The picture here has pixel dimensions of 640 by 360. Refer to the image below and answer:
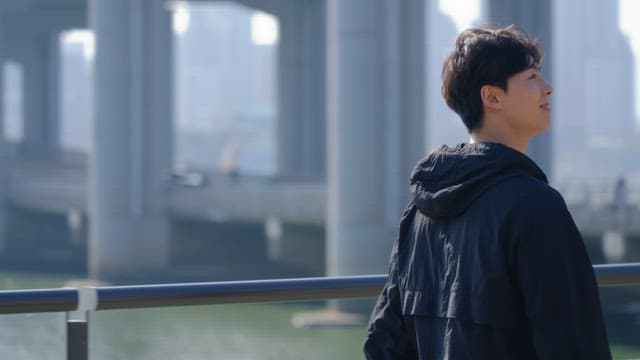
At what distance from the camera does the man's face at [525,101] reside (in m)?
2.15

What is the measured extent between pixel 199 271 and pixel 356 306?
70.1 feet

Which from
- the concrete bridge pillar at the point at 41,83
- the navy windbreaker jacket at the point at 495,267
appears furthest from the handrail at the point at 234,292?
the concrete bridge pillar at the point at 41,83

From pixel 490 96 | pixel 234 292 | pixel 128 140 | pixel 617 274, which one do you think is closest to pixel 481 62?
pixel 490 96

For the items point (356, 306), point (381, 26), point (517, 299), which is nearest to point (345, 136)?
point (381, 26)

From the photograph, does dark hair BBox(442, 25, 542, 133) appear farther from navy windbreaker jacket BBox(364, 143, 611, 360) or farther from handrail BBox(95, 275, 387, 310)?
handrail BBox(95, 275, 387, 310)

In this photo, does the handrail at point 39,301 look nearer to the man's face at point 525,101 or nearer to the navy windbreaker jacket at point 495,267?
the navy windbreaker jacket at point 495,267

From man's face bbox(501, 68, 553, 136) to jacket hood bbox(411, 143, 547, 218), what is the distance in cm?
9

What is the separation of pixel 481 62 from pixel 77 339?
1732mm

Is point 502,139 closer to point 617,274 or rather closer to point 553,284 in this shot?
point 553,284

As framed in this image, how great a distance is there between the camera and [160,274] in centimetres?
3266

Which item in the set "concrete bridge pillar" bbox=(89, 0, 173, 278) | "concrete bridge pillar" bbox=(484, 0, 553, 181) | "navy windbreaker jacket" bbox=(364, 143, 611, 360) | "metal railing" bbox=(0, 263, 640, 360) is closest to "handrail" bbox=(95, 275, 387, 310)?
"metal railing" bbox=(0, 263, 640, 360)

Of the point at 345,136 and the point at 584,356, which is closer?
the point at 584,356

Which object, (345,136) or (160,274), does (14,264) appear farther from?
(345,136)

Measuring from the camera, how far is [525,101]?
85.0 inches
